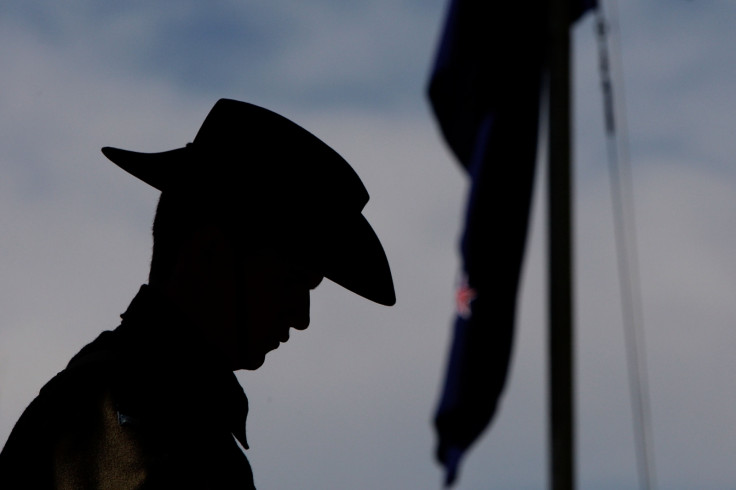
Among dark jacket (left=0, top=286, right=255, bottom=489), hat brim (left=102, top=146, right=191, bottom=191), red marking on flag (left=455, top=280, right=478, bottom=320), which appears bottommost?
dark jacket (left=0, top=286, right=255, bottom=489)

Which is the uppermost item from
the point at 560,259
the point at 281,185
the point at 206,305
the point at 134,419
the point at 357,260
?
the point at 281,185

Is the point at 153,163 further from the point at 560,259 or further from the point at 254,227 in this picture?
the point at 560,259

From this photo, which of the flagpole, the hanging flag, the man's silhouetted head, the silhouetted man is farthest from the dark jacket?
the flagpole

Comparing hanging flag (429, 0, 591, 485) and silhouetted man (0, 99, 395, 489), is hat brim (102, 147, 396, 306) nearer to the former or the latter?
silhouetted man (0, 99, 395, 489)

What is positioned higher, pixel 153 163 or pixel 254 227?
pixel 153 163

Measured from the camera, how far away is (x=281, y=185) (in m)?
3.69

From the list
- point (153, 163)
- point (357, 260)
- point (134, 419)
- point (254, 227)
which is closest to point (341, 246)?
point (357, 260)

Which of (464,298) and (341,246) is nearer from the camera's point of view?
(464,298)

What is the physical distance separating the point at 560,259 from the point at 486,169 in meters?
0.49

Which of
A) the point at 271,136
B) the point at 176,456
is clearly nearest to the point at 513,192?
the point at 271,136

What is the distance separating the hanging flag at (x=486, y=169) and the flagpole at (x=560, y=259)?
0.17m

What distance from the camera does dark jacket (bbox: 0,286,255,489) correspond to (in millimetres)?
2971

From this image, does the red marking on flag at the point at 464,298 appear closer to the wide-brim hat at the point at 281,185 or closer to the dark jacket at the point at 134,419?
the wide-brim hat at the point at 281,185

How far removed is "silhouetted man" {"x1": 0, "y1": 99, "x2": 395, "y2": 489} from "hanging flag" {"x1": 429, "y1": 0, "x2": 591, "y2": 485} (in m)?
0.45
